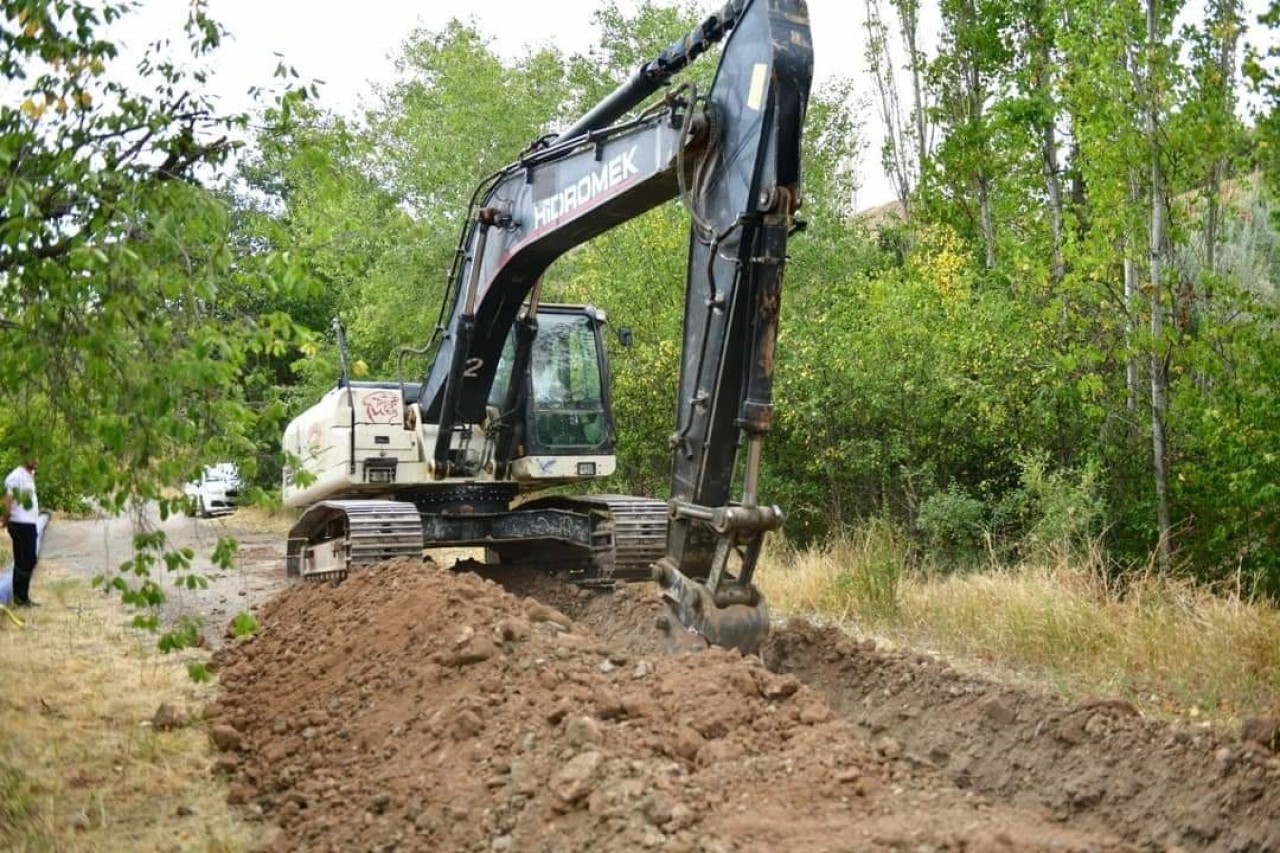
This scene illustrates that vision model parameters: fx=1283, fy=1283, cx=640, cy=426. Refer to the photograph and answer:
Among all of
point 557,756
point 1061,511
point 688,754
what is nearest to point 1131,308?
point 1061,511

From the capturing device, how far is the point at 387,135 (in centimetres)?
2780

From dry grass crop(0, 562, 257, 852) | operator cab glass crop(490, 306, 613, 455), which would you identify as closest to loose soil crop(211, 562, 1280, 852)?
dry grass crop(0, 562, 257, 852)

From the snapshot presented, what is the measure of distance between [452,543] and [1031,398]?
575 centimetres

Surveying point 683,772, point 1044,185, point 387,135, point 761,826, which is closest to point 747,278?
point 683,772

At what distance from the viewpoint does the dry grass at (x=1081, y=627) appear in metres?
7.36

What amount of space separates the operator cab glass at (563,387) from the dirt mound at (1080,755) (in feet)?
12.8

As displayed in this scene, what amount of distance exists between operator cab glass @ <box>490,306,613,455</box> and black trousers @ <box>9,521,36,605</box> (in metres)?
4.44

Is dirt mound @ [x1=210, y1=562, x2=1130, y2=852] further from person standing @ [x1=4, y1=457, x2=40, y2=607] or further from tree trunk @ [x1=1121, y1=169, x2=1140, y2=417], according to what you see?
tree trunk @ [x1=1121, y1=169, x2=1140, y2=417]

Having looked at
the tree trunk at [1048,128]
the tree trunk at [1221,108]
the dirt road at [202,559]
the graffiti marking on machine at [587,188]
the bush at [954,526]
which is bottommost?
the dirt road at [202,559]

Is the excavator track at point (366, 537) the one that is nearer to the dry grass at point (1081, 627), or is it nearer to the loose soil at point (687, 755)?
the loose soil at point (687, 755)

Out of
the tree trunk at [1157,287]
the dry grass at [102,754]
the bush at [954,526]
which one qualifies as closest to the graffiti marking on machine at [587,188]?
the dry grass at [102,754]

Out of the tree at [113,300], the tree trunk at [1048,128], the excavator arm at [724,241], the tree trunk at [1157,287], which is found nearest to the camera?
the tree at [113,300]

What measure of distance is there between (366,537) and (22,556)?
12.8 ft

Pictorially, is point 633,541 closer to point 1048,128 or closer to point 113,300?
point 113,300
